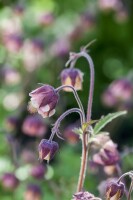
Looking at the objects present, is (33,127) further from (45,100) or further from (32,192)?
(45,100)

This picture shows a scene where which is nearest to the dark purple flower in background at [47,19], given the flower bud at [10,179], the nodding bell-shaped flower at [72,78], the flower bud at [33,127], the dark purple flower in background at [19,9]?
the dark purple flower in background at [19,9]

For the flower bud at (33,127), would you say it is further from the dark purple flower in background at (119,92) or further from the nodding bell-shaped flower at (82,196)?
the nodding bell-shaped flower at (82,196)

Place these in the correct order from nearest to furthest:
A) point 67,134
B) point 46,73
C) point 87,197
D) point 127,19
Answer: point 87,197 < point 67,134 < point 46,73 < point 127,19

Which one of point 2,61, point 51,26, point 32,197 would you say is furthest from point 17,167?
point 51,26

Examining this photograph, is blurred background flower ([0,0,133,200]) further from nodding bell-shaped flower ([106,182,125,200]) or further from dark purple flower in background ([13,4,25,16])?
nodding bell-shaped flower ([106,182,125,200])

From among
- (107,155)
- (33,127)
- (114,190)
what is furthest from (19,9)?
(114,190)

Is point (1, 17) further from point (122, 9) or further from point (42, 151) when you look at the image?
point (42, 151)
